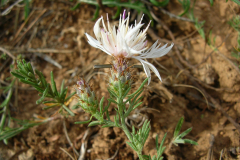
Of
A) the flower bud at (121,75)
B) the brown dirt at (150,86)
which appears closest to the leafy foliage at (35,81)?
the brown dirt at (150,86)

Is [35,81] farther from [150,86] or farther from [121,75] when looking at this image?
[150,86]

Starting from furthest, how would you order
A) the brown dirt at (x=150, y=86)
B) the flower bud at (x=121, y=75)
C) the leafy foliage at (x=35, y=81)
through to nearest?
1. the brown dirt at (x=150, y=86)
2. the leafy foliage at (x=35, y=81)
3. the flower bud at (x=121, y=75)

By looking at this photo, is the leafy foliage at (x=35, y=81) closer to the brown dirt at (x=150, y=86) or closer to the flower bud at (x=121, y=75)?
the brown dirt at (x=150, y=86)

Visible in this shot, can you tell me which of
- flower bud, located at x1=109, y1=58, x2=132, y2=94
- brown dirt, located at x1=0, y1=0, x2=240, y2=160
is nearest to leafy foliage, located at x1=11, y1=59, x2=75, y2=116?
brown dirt, located at x1=0, y1=0, x2=240, y2=160

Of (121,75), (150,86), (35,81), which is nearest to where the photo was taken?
(121,75)

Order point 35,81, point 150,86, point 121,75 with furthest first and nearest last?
1. point 150,86
2. point 35,81
3. point 121,75

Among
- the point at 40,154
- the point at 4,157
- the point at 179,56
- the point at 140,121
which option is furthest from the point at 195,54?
the point at 4,157

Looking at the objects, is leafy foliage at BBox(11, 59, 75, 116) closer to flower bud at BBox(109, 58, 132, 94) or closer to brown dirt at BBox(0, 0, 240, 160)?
brown dirt at BBox(0, 0, 240, 160)

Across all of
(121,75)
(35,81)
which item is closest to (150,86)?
(121,75)

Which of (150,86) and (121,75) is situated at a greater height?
(121,75)

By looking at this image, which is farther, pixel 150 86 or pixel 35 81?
pixel 150 86
